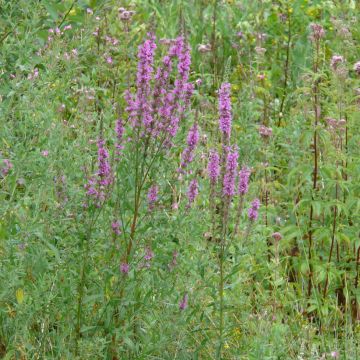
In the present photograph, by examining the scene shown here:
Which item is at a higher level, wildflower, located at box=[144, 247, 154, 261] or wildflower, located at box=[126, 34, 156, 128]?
wildflower, located at box=[126, 34, 156, 128]

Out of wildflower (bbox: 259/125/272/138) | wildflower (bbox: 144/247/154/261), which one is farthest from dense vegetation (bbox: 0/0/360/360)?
wildflower (bbox: 259/125/272/138)

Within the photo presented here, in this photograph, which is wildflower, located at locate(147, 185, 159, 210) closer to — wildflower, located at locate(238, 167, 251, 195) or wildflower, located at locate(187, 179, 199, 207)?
wildflower, located at locate(187, 179, 199, 207)

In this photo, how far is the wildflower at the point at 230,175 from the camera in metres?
3.19

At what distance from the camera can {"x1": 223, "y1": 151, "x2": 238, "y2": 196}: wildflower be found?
319 cm

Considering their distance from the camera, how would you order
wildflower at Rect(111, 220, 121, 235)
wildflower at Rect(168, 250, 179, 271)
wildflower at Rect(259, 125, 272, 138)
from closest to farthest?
wildflower at Rect(111, 220, 121, 235) → wildflower at Rect(168, 250, 179, 271) → wildflower at Rect(259, 125, 272, 138)

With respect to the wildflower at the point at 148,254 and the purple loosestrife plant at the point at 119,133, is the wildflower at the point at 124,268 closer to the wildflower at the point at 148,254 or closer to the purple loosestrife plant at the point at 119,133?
the wildflower at the point at 148,254

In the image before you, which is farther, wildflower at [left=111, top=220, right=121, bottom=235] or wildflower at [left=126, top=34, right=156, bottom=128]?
wildflower at [left=111, top=220, right=121, bottom=235]

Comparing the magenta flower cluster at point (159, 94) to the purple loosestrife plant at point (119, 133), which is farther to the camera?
the purple loosestrife plant at point (119, 133)

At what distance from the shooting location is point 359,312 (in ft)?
15.0

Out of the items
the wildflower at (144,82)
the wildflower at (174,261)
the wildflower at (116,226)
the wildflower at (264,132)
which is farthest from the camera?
the wildflower at (264,132)

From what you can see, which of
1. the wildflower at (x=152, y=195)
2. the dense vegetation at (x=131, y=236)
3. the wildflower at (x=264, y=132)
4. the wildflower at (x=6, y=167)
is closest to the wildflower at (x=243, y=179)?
the dense vegetation at (x=131, y=236)

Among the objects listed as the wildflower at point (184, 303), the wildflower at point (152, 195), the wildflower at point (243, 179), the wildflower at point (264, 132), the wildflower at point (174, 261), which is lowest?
the wildflower at point (184, 303)

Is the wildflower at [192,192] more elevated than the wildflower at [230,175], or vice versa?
the wildflower at [230,175]

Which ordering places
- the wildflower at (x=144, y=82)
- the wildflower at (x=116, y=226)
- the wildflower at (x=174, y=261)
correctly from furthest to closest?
the wildflower at (x=174, y=261) < the wildflower at (x=116, y=226) < the wildflower at (x=144, y=82)
